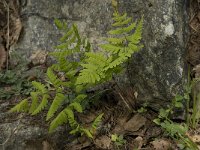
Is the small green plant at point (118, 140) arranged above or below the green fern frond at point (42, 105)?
below

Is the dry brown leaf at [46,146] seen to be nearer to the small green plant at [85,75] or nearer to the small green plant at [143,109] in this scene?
the small green plant at [85,75]

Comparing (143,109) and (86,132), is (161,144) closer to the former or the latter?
(143,109)

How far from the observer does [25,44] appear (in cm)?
384

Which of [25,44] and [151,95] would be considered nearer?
[151,95]

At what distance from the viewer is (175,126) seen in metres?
2.75

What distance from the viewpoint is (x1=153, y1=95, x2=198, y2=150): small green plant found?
274 cm

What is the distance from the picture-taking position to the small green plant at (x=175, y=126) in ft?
8.98

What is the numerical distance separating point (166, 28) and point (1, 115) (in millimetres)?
1754

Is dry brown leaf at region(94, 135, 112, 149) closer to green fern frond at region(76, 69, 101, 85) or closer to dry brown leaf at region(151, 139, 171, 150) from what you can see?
dry brown leaf at region(151, 139, 171, 150)

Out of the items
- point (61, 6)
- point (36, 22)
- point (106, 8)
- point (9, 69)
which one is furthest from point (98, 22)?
point (9, 69)

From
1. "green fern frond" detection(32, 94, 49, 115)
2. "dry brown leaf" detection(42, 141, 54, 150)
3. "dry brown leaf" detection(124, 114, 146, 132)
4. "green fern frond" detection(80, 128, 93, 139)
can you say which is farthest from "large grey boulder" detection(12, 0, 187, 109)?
"dry brown leaf" detection(42, 141, 54, 150)

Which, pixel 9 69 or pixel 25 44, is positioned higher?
pixel 25 44

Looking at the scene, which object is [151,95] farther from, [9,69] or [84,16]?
[9,69]

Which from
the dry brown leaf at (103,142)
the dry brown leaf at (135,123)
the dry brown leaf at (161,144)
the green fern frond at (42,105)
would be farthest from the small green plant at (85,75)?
the dry brown leaf at (161,144)
